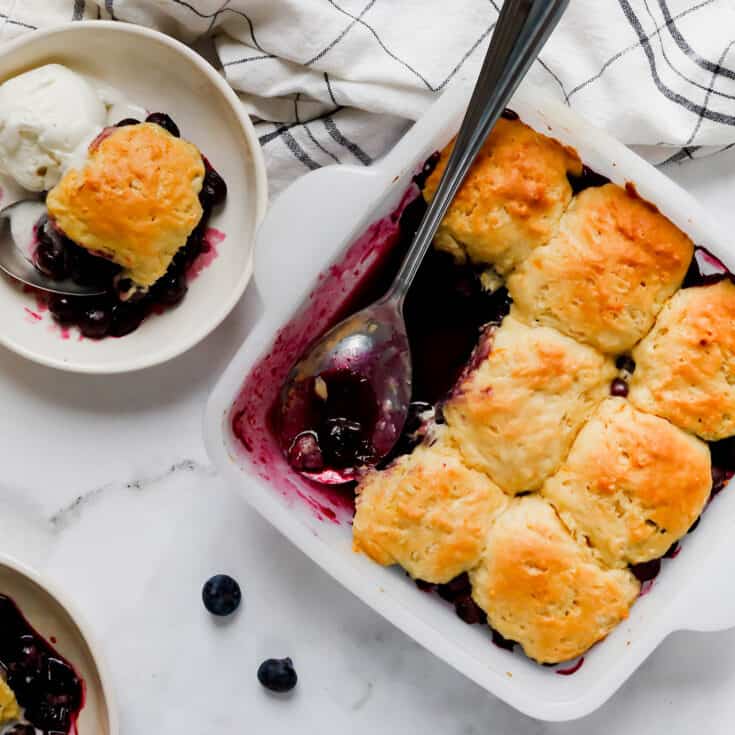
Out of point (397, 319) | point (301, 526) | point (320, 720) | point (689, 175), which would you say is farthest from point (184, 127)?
point (320, 720)

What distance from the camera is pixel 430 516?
6.43 ft

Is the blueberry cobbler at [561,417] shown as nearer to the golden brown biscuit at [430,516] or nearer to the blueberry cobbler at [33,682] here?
the golden brown biscuit at [430,516]

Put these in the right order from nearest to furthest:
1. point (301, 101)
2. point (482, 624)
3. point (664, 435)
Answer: point (664, 435) → point (482, 624) → point (301, 101)

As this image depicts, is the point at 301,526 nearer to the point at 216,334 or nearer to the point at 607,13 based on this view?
the point at 216,334

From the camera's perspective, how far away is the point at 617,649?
1.99m

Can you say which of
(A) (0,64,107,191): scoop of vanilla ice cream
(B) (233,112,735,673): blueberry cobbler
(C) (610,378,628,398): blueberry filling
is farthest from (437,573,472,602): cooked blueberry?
(A) (0,64,107,191): scoop of vanilla ice cream

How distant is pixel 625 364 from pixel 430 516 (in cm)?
48

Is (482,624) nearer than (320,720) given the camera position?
Yes

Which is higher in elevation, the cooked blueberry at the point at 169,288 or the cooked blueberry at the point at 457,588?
the cooked blueberry at the point at 169,288

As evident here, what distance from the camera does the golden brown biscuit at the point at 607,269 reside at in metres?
1.93

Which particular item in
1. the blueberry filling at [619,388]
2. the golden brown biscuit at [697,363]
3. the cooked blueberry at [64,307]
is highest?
the golden brown biscuit at [697,363]

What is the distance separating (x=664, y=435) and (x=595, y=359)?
0.19 metres

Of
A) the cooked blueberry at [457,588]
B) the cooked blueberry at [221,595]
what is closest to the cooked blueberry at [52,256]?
the cooked blueberry at [221,595]

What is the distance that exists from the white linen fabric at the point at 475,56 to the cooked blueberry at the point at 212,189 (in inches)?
8.1
